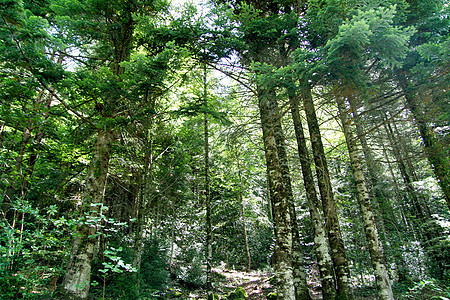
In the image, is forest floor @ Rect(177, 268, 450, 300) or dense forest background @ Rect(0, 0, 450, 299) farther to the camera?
forest floor @ Rect(177, 268, 450, 300)

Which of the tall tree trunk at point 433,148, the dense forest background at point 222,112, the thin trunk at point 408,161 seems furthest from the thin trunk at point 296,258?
the tall tree trunk at point 433,148

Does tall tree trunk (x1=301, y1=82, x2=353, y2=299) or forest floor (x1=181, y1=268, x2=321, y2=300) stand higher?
tall tree trunk (x1=301, y1=82, x2=353, y2=299)

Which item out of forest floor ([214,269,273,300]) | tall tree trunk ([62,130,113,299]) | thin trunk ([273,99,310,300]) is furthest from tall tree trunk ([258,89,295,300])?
forest floor ([214,269,273,300])

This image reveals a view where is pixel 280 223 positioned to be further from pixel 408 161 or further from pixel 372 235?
pixel 408 161

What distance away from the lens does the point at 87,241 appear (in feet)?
18.8

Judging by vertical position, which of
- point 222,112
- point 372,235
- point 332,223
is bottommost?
point 372,235

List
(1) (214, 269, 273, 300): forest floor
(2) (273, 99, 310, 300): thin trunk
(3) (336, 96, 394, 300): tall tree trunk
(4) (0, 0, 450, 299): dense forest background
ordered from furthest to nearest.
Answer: (1) (214, 269, 273, 300): forest floor < (2) (273, 99, 310, 300): thin trunk < (3) (336, 96, 394, 300): tall tree trunk < (4) (0, 0, 450, 299): dense forest background

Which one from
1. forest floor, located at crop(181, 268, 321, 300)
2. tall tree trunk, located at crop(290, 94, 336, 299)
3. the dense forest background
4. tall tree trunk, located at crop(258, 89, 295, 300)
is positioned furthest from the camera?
forest floor, located at crop(181, 268, 321, 300)

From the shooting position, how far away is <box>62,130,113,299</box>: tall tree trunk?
209 inches

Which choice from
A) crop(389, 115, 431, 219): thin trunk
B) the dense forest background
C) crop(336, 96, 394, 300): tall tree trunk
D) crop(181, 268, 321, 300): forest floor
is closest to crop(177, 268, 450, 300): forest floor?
crop(181, 268, 321, 300): forest floor

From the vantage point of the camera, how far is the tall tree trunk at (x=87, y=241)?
5309 millimetres

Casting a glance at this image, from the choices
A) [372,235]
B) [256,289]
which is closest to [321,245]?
[372,235]

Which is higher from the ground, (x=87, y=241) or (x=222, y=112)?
(x=222, y=112)

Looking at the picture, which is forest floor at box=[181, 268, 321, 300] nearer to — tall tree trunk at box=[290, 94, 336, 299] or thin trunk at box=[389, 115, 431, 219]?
tall tree trunk at box=[290, 94, 336, 299]
